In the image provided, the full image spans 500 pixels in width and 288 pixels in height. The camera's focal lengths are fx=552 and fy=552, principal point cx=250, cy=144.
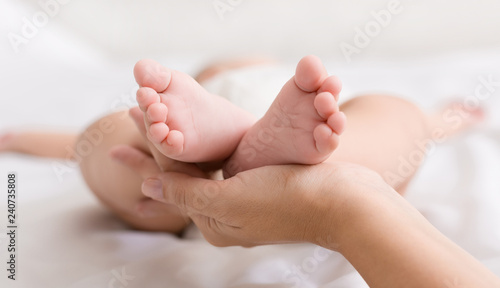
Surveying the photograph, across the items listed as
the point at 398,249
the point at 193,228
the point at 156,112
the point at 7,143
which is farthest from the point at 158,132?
the point at 7,143

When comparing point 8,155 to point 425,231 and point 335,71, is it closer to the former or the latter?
point 335,71

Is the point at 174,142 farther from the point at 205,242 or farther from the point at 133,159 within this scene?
the point at 205,242

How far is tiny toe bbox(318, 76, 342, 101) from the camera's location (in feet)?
2.04

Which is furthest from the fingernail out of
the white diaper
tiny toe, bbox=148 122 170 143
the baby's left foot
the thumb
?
the baby's left foot

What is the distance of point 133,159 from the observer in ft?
2.81

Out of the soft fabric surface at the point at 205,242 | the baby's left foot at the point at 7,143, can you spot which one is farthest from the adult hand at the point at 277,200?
the baby's left foot at the point at 7,143

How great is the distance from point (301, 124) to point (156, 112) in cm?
17

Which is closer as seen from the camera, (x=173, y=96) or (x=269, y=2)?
(x=173, y=96)

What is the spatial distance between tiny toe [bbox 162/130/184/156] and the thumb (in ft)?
0.21

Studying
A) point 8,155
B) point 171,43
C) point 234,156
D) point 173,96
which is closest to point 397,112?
point 234,156

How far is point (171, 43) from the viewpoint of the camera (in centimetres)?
228

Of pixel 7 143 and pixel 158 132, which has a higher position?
pixel 158 132

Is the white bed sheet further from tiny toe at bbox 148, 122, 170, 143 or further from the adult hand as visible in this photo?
tiny toe at bbox 148, 122, 170, 143

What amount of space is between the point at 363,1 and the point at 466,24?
40cm
